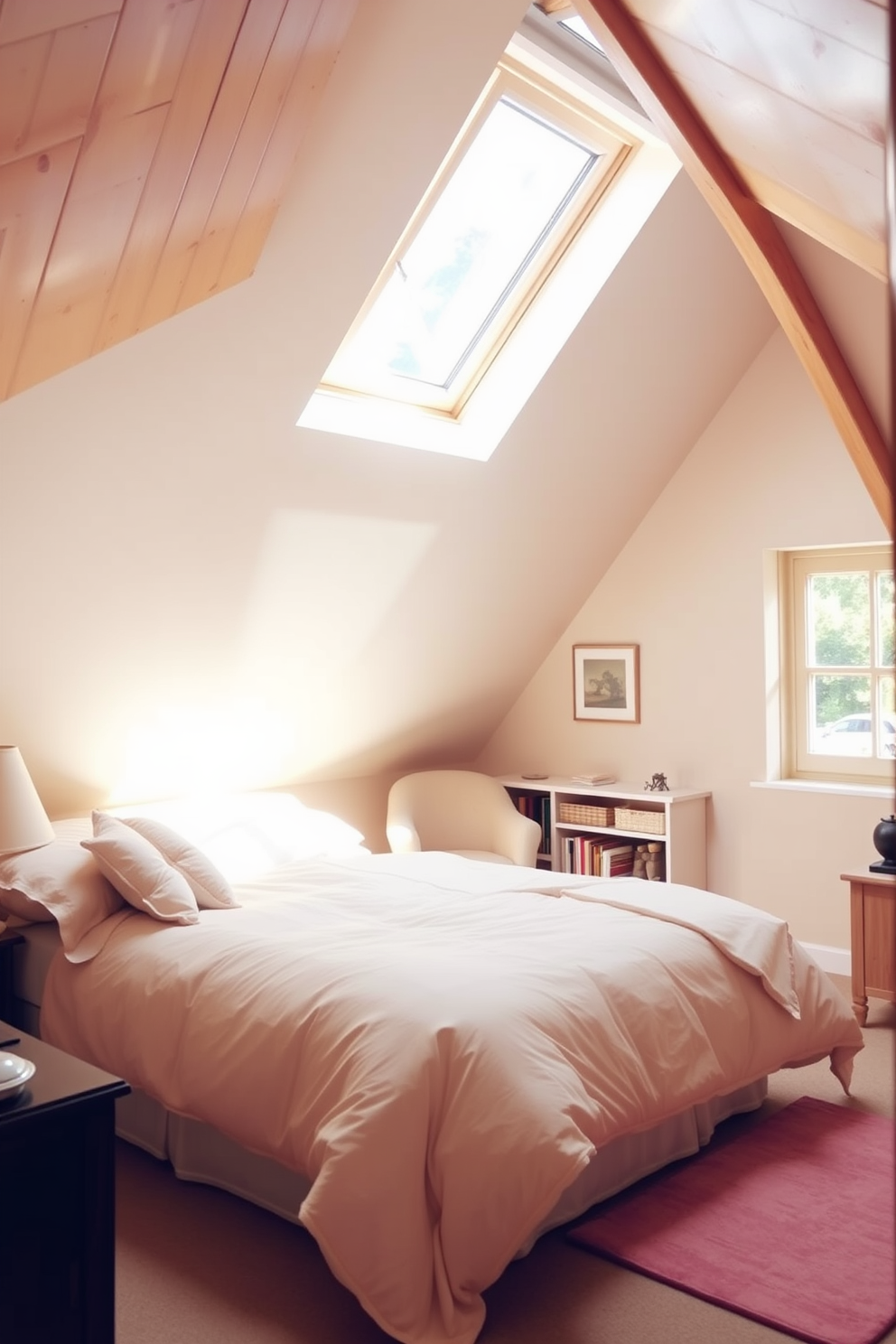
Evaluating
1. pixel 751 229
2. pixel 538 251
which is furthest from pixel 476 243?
pixel 751 229

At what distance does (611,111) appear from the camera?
12.7 ft

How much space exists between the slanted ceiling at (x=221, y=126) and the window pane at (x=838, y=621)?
208 centimetres

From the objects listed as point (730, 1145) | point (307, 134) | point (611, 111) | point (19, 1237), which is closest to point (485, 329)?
point (611, 111)

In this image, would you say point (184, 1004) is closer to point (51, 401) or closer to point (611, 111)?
point (51, 401)

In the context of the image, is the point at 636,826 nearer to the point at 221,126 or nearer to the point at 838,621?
the point at 838,621

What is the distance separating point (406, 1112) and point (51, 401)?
78.3 inches

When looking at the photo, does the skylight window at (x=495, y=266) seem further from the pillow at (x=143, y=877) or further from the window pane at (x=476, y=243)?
the pillow at (x=143, y=877)

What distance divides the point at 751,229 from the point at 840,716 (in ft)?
7.58

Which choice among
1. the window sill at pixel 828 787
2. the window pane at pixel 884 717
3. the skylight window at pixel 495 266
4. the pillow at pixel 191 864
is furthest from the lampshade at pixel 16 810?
the window pane at pixel 884 717

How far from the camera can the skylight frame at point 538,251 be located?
3766 millimetres

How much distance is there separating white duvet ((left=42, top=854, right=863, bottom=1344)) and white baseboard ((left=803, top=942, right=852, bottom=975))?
4.57ft

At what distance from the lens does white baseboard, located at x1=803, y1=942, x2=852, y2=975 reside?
4848 millimetres

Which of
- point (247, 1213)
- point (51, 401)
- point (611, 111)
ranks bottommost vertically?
point (247, 1213)

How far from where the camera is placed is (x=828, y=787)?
4949mm
